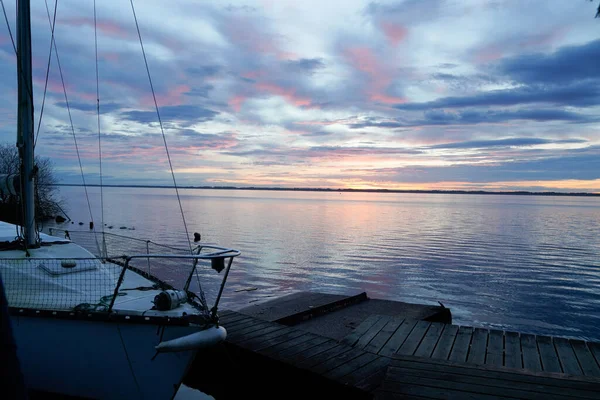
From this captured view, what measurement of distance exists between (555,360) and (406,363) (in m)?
2.70

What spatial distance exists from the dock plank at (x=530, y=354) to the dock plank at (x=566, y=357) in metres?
0.33

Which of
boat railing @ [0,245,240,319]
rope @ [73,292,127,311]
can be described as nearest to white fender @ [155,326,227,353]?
boat railing @ [0,245,240,319]

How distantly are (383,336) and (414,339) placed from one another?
60 cm

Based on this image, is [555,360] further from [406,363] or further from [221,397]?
[221,397]

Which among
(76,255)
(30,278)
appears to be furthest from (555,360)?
(76,255)

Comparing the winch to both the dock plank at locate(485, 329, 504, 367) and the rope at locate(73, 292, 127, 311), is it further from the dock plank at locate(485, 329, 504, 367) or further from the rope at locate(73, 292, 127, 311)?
the dock plank at locate(485, 329, 504, 367)

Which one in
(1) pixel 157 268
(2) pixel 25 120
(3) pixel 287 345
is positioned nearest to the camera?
(3) pixel 287 345

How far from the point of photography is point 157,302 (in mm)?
6598

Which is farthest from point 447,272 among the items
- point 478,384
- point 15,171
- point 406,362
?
point 15,171

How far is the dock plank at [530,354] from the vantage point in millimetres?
6480

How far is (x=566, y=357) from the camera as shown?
22.3 ft

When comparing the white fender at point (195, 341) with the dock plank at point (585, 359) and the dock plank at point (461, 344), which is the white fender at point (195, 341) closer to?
the dock plank at point (461, 344)

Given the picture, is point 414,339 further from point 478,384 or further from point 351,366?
point 478,384

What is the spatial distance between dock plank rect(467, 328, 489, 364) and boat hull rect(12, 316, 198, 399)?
4.51m
